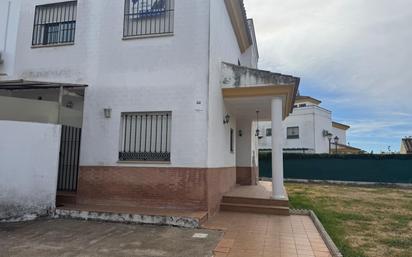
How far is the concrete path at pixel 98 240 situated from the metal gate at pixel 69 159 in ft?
8.68

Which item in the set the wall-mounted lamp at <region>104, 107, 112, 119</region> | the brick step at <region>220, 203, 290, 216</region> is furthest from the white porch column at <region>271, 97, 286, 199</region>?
the wall-mounted lamp at <region>104, 107, 112, 119</region>

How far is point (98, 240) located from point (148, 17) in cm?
709

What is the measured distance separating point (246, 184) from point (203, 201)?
7.92 metres

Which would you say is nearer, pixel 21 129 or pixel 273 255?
pixel 273 255

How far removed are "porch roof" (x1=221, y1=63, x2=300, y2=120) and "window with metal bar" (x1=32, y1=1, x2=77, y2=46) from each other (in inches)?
224

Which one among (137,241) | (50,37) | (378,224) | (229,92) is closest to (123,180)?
(137,241)

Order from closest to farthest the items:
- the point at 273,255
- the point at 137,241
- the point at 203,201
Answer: the point at 273,255 < the point at 137,241 < the point at 203,201

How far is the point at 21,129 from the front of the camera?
8914 millimetres

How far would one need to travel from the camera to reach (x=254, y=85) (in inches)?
428

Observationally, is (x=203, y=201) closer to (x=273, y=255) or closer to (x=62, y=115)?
(x=273, y=255)

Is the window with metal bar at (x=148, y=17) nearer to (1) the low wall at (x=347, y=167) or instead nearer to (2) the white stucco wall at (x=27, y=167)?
(2) the white stucco wall at (x=27, y=167)

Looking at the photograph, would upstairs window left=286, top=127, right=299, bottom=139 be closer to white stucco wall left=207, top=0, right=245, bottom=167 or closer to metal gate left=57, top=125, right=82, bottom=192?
white stucco wall left=207, top=0, right=245, bottom=167

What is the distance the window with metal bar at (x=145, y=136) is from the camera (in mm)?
9781

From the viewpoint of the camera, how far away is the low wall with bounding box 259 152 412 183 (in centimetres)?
2502
